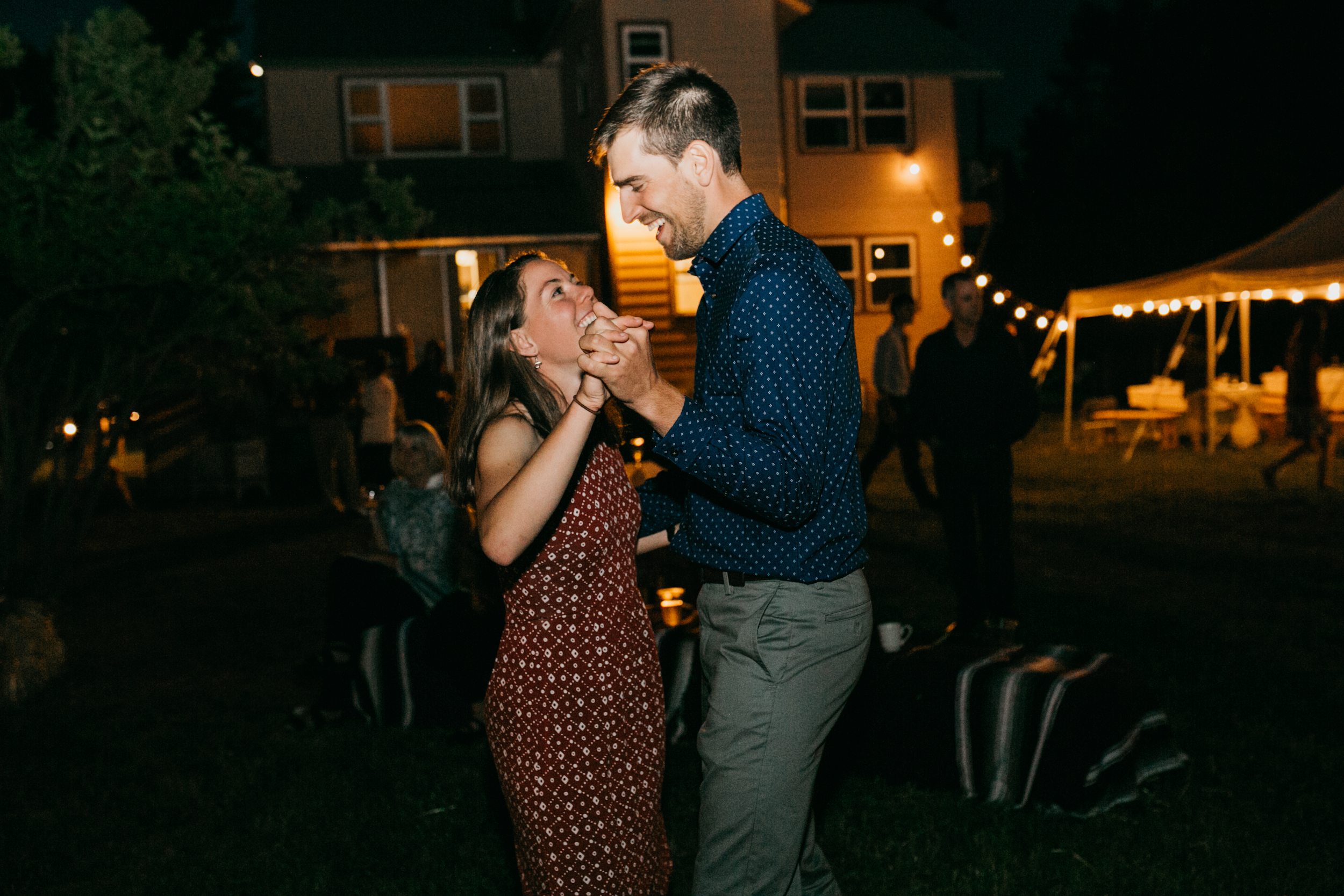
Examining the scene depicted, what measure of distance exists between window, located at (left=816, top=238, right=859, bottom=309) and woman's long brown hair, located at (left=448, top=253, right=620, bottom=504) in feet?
58.1

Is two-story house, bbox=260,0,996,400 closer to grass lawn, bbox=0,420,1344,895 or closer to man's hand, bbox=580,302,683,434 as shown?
grass lawn, bbox=0,420,1344,895

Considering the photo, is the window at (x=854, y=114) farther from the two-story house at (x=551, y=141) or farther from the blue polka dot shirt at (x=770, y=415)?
the blue polka dot shirt at (x=770, y=415)

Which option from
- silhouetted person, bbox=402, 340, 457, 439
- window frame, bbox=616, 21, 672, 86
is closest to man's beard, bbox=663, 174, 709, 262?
silhouetted person, bbox=402, 340, 457, 439

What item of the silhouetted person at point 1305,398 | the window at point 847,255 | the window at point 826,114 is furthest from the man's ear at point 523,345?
the window at point 826,114

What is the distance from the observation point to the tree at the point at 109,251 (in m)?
7.49

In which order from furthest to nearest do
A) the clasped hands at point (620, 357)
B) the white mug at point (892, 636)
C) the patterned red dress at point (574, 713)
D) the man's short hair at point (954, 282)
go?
the man's short hair at point (954, 282) < the white mug at point (892, 636) < the patterned red dress at point (574, 713) < the clasped hands at point (620, 357)

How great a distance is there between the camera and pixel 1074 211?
123 feet

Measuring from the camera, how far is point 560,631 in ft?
8.87

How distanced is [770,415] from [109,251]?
6861 millimetres

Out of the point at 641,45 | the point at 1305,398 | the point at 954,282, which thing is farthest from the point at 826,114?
the point at 954,282

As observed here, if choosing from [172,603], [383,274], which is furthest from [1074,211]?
[172,603]

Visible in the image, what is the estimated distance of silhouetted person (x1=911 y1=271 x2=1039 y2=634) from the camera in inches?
243

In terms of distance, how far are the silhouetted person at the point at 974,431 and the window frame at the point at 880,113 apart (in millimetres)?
14676

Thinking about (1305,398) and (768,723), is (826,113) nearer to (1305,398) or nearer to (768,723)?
(1305,398)
